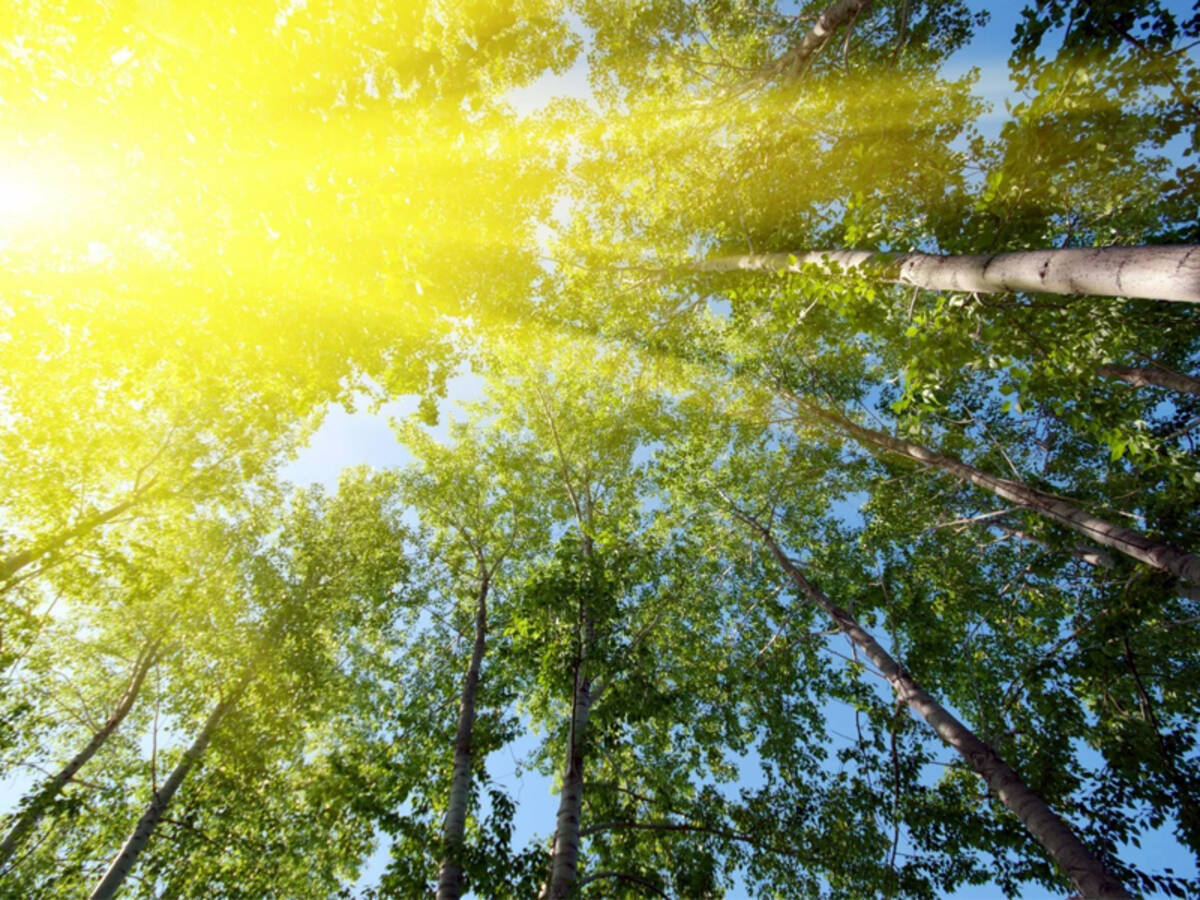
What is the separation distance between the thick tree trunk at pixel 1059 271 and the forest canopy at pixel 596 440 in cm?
4

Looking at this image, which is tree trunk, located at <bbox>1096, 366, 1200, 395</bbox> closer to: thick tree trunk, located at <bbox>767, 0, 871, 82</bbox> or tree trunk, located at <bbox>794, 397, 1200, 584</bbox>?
tree trunk, located at <bbox>794, 397, 1200, 584</bbox>

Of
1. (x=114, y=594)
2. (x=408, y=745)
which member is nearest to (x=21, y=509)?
(x=114, y=594)

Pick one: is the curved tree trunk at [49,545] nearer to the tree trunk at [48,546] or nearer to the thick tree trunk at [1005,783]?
the tree trunk at [48,546]

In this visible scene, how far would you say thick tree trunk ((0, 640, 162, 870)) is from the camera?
7.49 metres

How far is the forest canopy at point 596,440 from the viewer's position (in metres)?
4.88

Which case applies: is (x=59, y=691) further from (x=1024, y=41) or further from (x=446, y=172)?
(x=1024, y=41)

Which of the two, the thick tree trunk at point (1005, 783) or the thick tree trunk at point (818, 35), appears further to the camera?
the thick tree trunk at point (818, 35)

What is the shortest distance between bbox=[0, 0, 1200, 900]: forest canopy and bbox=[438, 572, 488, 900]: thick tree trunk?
0.05 meters

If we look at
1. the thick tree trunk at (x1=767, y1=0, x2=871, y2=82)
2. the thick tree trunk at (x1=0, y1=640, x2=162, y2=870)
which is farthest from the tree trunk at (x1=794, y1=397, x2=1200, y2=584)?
the thick tree trunk at (x1=0, y1=640, x2=162, y2=870)

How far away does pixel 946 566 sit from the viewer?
9.71 metres

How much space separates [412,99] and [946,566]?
1303 centimetres

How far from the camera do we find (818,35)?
7.50 m

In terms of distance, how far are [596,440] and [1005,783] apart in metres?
9.91

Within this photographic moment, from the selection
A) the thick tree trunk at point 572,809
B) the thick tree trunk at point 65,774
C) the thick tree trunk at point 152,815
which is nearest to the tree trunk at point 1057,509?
the thick tree trunk at point 572,809
